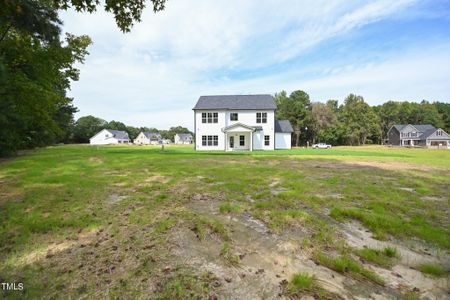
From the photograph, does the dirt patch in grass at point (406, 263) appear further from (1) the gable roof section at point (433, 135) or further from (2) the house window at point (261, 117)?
(1) the gable roof section at point (433, 135)

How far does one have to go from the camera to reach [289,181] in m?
7.56

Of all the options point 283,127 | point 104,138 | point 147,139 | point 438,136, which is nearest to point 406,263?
point 283,127

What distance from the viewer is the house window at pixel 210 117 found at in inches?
1256

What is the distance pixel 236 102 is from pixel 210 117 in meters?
4.77

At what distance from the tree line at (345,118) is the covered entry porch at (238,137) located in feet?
101

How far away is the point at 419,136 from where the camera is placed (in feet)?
216

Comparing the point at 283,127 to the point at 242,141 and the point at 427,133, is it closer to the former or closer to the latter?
the point at 242,141

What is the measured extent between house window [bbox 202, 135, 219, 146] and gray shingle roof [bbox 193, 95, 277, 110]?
13.8 feet

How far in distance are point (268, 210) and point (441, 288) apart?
2.64 m

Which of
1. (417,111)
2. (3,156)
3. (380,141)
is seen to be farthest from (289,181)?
(417,111)

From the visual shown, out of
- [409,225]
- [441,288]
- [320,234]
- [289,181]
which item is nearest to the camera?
[441,288]

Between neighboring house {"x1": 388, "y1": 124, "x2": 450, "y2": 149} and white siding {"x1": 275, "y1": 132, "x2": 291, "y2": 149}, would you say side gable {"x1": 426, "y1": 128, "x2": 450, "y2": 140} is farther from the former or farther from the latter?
white siding {"x1": 275, "y1": 132, "x2": 291, "y2": 149}

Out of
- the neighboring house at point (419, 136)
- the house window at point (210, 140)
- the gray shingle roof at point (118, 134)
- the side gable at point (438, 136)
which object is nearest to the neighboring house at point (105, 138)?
the gray shingle roof at point (118, 134)

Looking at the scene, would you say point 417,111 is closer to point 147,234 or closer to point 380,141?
point 380,141
